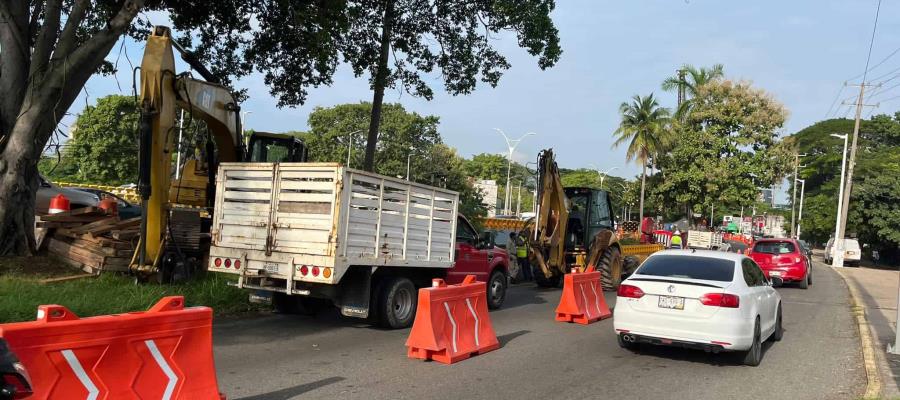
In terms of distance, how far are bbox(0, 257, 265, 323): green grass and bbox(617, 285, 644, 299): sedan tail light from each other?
6.04 meters

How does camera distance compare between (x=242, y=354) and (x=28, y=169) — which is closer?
(x=242, y=354)

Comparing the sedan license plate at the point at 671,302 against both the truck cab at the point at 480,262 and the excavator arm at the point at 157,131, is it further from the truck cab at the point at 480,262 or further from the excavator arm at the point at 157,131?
the excavator arm at the point at 157,131

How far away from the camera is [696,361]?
28.0 feet

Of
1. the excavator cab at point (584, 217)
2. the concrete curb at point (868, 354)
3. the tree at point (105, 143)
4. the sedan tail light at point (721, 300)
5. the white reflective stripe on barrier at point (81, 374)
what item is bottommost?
the concrete curb at point (868, 354)

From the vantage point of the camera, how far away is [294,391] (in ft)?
20.1

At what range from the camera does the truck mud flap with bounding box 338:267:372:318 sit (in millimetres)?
9383

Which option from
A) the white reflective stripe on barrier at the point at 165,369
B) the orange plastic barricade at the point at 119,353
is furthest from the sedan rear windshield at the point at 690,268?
the white reflective stripe on barrier at the point at 165,369

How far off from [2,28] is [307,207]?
685 centimetres

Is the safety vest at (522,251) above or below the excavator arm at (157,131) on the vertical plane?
below

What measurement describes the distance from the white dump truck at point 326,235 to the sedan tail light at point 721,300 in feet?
14.3

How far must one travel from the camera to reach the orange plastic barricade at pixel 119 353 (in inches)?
158

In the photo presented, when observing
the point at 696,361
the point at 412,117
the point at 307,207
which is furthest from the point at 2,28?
the point at 412,117

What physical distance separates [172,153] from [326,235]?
3.34 m

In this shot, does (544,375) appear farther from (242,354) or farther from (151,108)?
(151,108)
